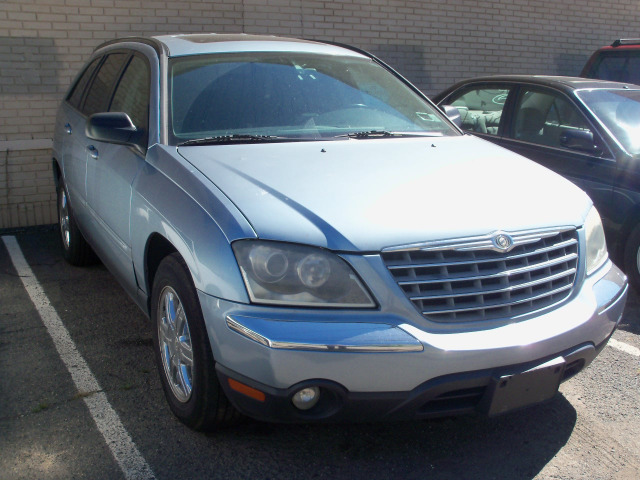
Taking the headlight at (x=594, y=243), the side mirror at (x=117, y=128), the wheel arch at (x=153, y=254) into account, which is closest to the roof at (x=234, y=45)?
the side mirror at (x=117, y=128)

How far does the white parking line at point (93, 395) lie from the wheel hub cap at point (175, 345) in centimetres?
31

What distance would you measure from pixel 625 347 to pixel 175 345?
271 centimetres

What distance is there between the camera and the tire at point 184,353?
274 cm

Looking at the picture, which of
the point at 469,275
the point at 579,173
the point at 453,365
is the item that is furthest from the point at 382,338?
the point at 579,173

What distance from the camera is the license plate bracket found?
8.49ft

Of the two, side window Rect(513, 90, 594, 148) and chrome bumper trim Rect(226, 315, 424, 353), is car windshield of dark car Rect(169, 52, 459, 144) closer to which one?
chrome bumper trim Rect(226, 315, 424, 353)

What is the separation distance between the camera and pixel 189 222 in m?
2.82

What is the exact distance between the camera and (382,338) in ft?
8.04

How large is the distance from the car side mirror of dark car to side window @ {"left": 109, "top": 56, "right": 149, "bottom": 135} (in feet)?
10.3

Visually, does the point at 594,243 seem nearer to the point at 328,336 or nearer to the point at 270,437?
the point at 328,336

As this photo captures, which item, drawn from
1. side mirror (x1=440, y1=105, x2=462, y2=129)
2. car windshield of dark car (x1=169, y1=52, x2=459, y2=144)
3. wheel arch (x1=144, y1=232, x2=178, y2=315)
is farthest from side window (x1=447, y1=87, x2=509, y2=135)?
wheel arch (x1=144, y1=232, x2=178, y2=315)

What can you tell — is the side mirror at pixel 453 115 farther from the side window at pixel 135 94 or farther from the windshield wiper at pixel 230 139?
the side window at pixel 135 94

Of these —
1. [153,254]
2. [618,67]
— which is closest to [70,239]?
[153,254]

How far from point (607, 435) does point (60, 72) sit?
597 cm
